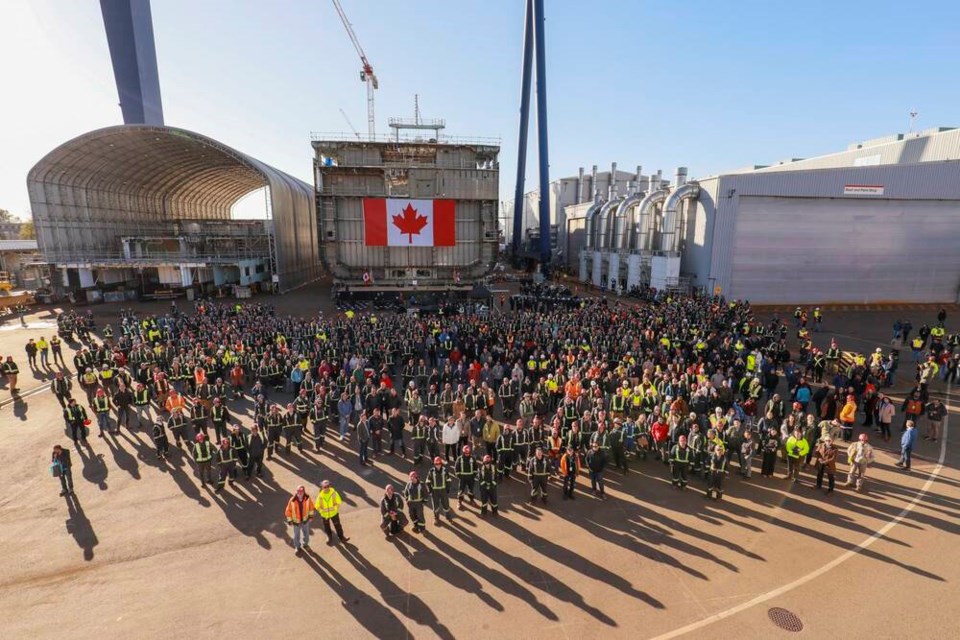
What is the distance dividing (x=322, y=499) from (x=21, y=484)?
8502 mm

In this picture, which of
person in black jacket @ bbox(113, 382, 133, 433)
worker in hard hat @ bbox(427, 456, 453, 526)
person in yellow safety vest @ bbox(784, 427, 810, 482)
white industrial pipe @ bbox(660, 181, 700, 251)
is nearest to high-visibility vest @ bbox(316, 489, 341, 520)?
worker in hard hat @ bbox(427, 456, 453, 526)

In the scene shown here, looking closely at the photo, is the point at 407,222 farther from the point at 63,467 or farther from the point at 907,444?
the point at 907,444

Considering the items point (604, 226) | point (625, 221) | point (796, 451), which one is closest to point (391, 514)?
point (796, 451)

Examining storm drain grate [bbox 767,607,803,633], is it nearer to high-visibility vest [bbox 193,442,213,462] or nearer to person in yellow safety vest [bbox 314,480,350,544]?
person in yellow safety vest [bbox 314,480,350,544]

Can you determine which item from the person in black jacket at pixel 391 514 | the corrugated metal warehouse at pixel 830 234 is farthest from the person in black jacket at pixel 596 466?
the corrugated metal warehouse at pixel 830 234

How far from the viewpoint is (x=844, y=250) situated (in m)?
35.2

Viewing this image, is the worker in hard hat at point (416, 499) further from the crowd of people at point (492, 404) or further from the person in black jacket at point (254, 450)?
the person in black jacket at point (254, 450)

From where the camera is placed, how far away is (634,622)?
6809mm

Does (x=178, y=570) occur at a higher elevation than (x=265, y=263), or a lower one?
lower

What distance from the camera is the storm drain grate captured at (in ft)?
22.0

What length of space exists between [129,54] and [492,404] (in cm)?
8431

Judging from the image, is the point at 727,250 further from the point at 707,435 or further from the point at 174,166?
the point at 174,166

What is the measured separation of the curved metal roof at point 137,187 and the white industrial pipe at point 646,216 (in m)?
32.3

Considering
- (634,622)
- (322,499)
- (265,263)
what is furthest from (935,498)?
(265,263)
